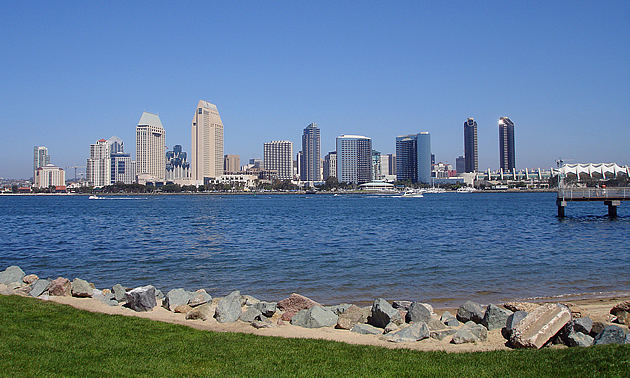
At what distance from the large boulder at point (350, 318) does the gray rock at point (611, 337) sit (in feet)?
17.9

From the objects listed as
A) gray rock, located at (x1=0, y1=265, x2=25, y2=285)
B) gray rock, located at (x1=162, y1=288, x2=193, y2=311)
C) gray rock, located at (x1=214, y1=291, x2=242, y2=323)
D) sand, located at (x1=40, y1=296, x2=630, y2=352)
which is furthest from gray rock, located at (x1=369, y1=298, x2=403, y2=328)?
gray rock, located at (x1=0, y1=265, x2=25, y2=285)

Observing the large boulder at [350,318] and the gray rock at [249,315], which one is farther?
the gray rock at [249,315]

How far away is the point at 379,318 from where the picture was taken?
12.6m

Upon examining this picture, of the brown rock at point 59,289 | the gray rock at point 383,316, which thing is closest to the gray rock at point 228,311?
the gray rock at point 383,316

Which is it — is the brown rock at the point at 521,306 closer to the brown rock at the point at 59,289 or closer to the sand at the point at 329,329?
the sand at the point at 329,329

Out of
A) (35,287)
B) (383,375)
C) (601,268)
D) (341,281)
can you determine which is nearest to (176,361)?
(383,375)

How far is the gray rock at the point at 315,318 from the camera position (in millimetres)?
12797

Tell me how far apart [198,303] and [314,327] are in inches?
167

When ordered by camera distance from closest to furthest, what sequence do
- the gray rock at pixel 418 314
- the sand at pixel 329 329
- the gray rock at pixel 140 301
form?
the sand at pixel 329 329
the gray rock at pixel 418 314
the gray rock at pixel 140 301

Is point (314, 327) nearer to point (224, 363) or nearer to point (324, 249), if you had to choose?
point (224, 363)

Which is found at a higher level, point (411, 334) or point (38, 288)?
point (38, 288)

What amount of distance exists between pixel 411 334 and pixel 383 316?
1.52m

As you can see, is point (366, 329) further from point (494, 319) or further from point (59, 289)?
point (59, 289)

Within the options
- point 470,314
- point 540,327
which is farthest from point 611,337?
point 470,314
